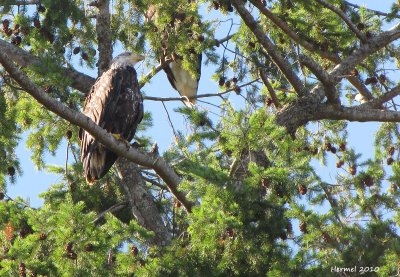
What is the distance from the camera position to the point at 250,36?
8328 mm

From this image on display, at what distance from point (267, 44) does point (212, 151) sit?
955 millimetres

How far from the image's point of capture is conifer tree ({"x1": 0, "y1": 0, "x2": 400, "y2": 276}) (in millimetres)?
5914

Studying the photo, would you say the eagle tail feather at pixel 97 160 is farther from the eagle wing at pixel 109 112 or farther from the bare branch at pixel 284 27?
the bare branch at pixel 284 27

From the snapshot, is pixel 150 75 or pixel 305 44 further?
pixel 150 75

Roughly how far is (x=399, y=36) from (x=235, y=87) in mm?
1485

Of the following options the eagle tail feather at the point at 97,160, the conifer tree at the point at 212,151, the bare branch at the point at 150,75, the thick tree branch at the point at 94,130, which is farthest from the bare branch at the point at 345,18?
the eagle tail feather at the point at 97,160

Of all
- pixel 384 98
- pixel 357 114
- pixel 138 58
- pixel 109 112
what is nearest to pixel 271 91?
pixel 357 114

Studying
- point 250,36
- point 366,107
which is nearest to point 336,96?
point 366,107

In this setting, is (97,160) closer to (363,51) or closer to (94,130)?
(94,130)

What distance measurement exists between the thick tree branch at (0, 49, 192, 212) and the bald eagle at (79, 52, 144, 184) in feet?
2.30

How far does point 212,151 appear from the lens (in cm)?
762

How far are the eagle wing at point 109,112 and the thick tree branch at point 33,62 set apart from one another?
1.49 ft

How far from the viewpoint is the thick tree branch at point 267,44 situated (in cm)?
767

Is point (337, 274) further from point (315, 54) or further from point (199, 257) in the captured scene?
point (315, 54)
